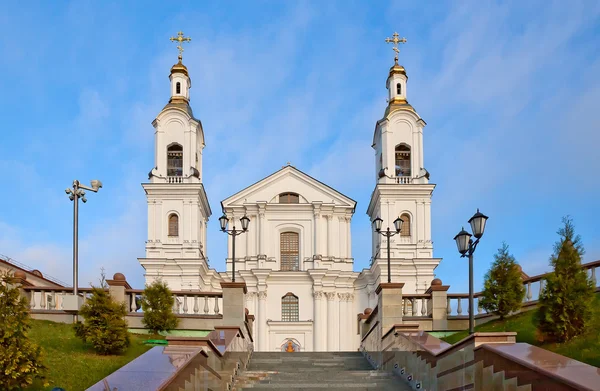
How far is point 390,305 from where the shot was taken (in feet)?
62.6

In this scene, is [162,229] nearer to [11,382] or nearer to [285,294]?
[285,294]

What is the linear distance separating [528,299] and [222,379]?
11.5m

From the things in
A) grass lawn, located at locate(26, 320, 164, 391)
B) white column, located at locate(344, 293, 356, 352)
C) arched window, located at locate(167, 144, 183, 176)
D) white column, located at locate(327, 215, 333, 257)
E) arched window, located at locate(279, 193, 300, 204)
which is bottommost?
white column, located at locate(344, 293, 356, 352)

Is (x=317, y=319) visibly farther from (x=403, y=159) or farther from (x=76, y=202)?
(x=76, y=202)

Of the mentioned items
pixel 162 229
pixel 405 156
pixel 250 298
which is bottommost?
pixel 250 298

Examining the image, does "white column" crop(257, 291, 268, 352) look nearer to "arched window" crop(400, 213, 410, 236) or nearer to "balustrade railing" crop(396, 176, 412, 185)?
"arched window" crop(400, 213, 410, 236)

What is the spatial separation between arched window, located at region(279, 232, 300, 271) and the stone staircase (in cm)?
2861

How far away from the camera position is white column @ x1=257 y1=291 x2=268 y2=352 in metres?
44.6

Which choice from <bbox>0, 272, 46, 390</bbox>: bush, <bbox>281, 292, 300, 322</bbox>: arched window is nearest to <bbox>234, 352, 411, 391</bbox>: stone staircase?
<bbox>0, 272, 46, 390</bbox>: bush

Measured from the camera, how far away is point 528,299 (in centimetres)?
2097

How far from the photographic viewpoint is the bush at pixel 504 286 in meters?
19.8

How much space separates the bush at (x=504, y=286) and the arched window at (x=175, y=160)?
31359 mm

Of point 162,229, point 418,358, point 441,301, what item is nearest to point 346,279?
point 162,229

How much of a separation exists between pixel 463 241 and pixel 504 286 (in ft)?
19.8
